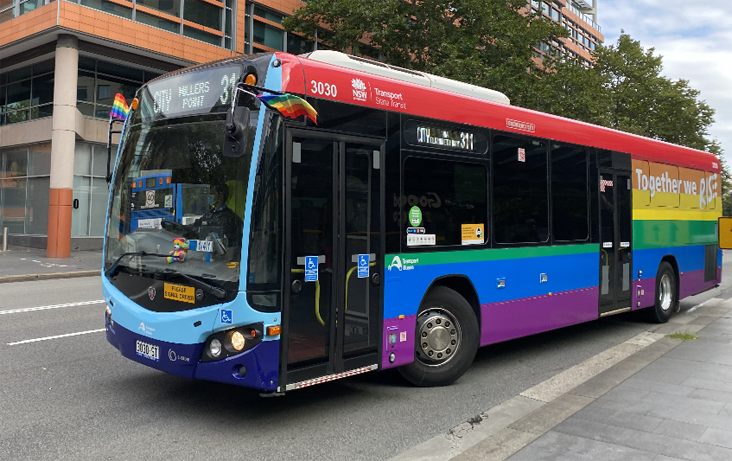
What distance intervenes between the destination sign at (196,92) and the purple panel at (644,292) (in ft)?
23.3

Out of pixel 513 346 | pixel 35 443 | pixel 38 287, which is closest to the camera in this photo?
pixel 35 443

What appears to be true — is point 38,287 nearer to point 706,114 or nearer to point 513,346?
point 513,346

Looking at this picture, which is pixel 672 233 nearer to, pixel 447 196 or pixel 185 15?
pixel 447 196

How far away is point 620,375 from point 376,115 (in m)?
3.79

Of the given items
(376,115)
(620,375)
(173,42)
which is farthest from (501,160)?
(173,42)

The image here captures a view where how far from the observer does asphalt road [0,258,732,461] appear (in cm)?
447

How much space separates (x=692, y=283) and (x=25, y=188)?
2424 cm

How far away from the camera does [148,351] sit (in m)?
5.07

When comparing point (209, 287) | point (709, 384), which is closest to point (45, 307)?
point (209, 287)

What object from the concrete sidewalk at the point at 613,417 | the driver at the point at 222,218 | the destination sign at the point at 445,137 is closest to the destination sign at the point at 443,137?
the destination sign at the point at 445,137

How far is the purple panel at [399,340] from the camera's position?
559 centimetres

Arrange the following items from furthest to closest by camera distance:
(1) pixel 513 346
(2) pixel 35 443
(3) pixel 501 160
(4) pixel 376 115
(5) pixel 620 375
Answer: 1. (1) pixel 513 346
2. (3) pixel 501 160
3. (5) pixel 620 375
4. (4) pixel 376 115
5. (2) pixel 35 443

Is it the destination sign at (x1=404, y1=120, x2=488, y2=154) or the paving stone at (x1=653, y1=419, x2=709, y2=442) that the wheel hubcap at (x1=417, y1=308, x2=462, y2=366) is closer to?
the destination sign at (x1=404, y1=120, x2=488, y2=154)

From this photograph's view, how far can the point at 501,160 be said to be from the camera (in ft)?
23.0
